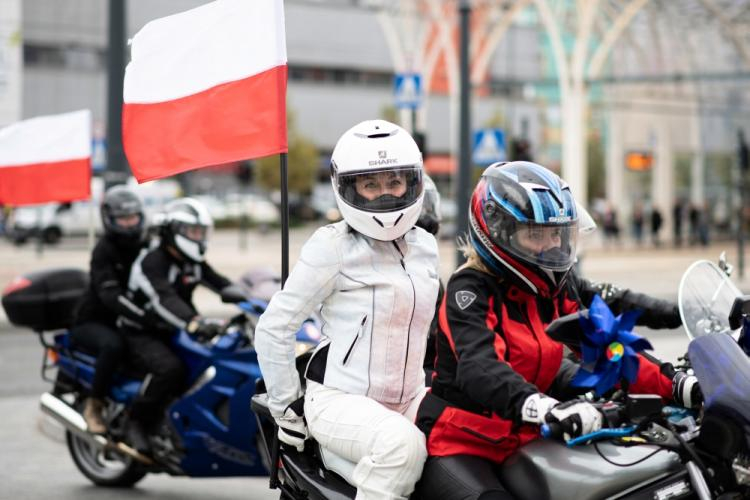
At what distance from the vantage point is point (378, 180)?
404cm

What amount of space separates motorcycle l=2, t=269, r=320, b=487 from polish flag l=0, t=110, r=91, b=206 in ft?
3.23

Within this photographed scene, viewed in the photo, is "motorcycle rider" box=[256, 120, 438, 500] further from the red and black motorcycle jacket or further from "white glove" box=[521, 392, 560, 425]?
"white glove" box=[521, 392, 560, 425]

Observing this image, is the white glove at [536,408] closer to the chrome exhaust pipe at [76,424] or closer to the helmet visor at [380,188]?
the helmet visor at [380,188]

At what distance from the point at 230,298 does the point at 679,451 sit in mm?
3671

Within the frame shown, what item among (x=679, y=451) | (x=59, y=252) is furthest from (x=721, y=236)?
(x=679, y=451)

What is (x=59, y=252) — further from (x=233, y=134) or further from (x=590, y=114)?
(x=233, y=134)

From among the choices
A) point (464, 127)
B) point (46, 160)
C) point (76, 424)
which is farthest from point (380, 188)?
point (464, 127)

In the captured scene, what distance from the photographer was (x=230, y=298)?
6352 mm

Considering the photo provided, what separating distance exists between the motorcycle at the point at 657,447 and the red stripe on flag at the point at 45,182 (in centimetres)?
579

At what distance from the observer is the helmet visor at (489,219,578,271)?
3512 millimetres

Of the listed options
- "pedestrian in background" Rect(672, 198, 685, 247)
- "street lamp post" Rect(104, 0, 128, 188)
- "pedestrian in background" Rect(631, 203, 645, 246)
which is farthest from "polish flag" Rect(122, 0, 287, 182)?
"pedestrian in background" Rect(672, 198, 685, 247)

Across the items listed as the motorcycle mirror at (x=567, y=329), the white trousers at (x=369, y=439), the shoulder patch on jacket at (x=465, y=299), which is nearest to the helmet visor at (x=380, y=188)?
the shoulder patch on jacket at (x=465, y=299)

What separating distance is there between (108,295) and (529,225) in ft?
13.6

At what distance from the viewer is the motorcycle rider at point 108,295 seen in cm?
704
